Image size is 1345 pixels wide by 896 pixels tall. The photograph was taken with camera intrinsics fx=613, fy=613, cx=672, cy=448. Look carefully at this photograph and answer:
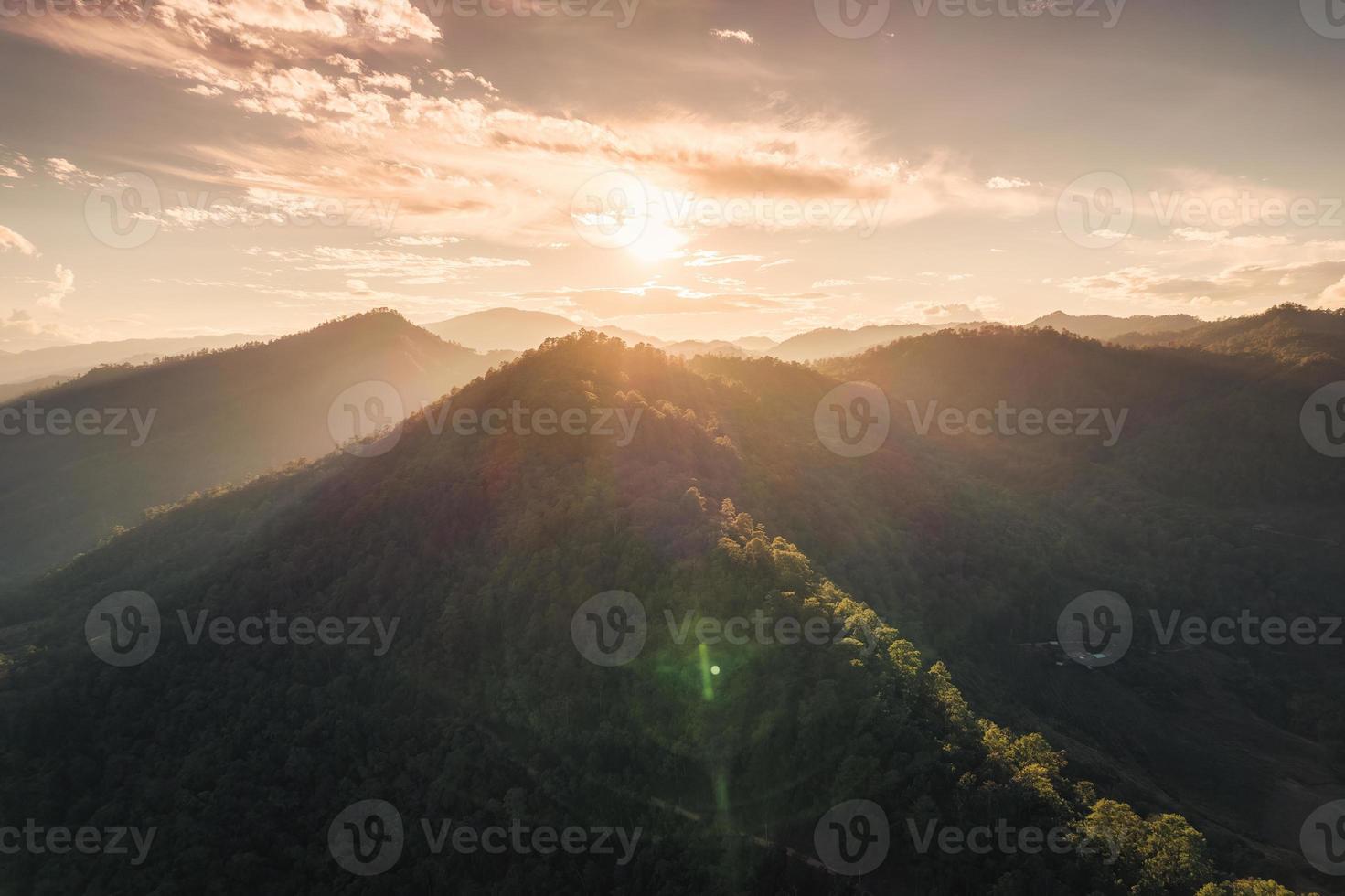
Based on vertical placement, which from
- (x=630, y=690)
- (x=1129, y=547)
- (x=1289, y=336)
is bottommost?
(x=1129, y=547)

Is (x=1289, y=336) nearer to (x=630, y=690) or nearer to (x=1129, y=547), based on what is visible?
(x=1129, y=547)

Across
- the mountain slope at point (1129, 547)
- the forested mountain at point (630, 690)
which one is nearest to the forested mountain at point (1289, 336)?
the mountain slope at point (1129, 547)

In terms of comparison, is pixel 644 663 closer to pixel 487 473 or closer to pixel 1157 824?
pixel 487 473

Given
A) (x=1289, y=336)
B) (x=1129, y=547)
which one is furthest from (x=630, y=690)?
(x=1289, y=336)

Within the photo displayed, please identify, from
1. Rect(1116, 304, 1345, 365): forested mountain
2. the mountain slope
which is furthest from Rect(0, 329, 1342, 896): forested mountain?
Rect(1116, 304, 1345, 365): forested mountain

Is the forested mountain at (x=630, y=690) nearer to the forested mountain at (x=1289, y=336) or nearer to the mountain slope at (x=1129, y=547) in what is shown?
the mountain slope at (x=1129, y=547)
